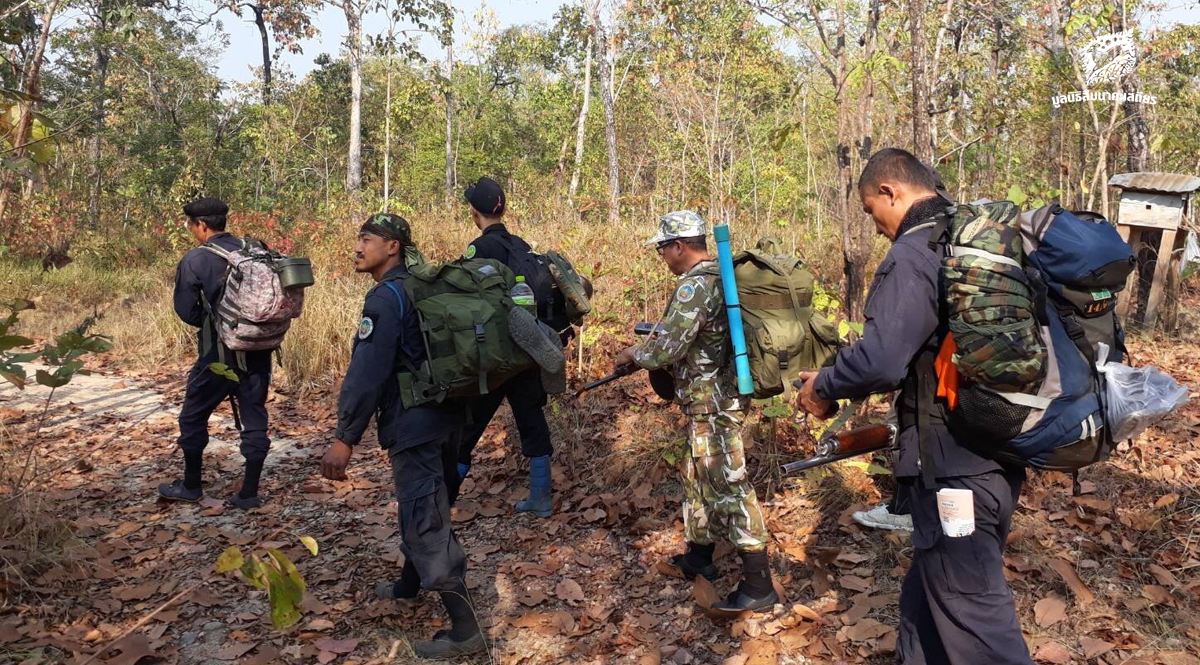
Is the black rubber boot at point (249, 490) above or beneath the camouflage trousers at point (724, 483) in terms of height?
beneath

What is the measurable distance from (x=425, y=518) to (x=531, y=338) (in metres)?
0.91

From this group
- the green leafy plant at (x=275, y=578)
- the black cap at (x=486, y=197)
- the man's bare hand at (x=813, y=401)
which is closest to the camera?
the green leafy plant at (x=275, y=578)

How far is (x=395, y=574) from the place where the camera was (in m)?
4.34

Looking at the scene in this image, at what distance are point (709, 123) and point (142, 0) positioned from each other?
2238 centimetres

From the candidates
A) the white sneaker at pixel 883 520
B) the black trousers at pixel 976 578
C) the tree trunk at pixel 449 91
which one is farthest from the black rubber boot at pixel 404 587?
the tree trunk at pixel 449 91

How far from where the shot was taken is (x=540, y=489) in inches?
199

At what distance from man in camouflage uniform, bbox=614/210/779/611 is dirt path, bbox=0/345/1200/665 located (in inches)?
13.7

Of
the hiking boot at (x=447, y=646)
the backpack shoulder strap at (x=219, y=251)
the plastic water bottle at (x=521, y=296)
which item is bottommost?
the hiking boot at (x=447, y=646)

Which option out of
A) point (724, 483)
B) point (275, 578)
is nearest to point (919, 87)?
point (724, 483)

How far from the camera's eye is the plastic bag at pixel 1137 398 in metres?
2.14

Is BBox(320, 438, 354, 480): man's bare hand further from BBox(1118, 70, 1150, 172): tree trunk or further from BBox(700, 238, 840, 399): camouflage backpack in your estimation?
BBox(1118, 70, 1150, 172): tree trunk

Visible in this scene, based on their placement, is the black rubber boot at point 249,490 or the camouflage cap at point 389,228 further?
the black rubber boot at point 249,490

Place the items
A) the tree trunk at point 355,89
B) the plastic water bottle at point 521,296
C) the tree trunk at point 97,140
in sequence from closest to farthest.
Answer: the plastic water bottle at point 521,296, the tree trunk at point 97,140, the tree trunk at point 355,89

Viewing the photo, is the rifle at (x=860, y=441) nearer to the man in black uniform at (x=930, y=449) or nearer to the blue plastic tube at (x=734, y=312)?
the man in black uniform at (x=930, y=449)
